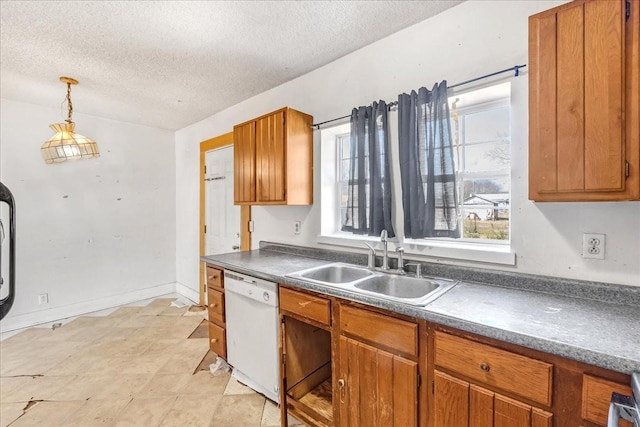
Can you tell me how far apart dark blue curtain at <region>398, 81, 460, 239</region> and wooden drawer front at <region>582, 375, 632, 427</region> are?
0.91 m

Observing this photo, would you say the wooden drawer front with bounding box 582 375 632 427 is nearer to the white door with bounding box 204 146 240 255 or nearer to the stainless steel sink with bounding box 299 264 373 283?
the stainless steel sink with bounding box 299 264 373 283

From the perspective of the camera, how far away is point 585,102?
1111 mm

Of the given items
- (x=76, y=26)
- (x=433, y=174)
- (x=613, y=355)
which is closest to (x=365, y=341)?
(x=613, y=355)

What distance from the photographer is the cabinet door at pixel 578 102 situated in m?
1.06

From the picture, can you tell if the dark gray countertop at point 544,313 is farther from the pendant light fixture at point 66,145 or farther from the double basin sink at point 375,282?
the pendant light fixture at point 66,145

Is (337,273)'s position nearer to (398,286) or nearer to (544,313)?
(398,286)

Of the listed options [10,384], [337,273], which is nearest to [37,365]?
[10,384]

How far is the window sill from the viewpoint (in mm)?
1550

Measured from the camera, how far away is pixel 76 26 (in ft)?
6.12

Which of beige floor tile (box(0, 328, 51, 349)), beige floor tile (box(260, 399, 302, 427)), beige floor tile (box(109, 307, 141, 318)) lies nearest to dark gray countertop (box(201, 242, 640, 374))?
beige floor tile (box(260, 399, 302, 427))

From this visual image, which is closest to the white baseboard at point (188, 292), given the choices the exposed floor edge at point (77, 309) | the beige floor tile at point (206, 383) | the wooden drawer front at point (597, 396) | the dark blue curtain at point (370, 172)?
the exposed floor edge at point (77, 309)

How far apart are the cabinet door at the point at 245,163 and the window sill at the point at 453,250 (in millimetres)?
1111

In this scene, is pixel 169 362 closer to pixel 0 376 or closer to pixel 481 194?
pixel 0 376

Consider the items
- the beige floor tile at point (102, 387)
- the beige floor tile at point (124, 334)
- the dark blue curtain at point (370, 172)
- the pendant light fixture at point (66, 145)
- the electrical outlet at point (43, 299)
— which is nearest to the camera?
the dark blue curtain at point (370, 172)
